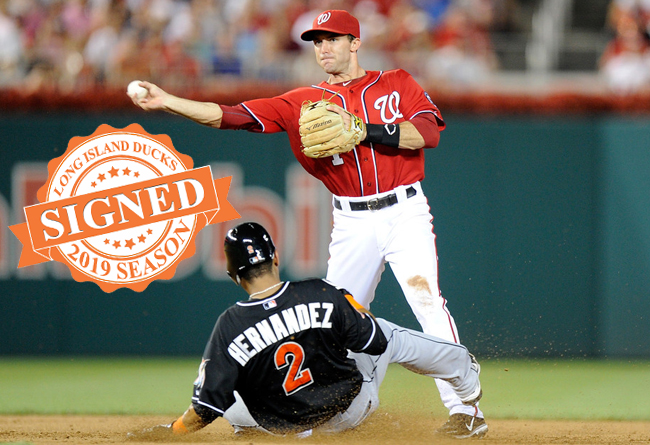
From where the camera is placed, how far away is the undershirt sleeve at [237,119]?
4492 mm

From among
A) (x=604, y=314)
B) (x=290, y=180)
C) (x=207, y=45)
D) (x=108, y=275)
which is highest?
(x=207, y=45)

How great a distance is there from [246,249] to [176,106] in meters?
1.08

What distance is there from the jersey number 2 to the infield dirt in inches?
11.7

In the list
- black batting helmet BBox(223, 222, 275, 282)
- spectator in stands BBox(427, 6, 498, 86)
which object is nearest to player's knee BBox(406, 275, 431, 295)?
black batting helmet BBox(223, 222, 275, 282)

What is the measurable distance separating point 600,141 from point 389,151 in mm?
3839

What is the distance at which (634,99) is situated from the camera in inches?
304

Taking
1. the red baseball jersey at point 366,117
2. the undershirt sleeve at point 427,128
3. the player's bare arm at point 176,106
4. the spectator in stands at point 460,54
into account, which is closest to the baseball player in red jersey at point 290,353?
the player's bare arm at point 176,106

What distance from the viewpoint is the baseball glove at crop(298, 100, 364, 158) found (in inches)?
168

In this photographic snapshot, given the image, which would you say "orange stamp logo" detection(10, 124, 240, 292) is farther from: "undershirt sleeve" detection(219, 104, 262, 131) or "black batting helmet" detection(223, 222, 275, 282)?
"black batting helmet" detection(223, 222, 275, 282)

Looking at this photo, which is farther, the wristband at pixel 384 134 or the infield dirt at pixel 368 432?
the wristband at pixel 384 134

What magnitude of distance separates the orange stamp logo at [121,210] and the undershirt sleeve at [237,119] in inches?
105

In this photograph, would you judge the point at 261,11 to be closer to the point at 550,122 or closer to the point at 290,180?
the point at 290,180

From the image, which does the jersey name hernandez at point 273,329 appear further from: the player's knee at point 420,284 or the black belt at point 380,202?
the black belt at point 380,202

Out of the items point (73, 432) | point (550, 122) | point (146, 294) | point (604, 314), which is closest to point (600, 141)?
point (550, 122)
